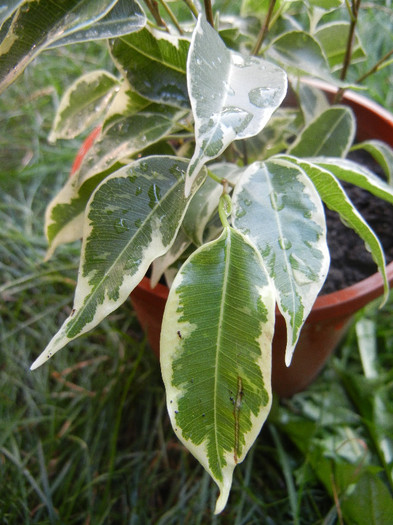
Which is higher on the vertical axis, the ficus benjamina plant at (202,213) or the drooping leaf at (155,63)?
the drooping leaf at (155,63)

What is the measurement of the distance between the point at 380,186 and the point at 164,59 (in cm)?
28

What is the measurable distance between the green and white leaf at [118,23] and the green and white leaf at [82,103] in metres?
0.23

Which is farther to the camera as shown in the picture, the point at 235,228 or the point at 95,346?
the point at 95,346

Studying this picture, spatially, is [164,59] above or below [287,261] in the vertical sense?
above

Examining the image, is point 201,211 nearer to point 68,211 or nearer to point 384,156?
point 68,211

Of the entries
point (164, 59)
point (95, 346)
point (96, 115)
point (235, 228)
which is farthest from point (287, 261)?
point (95, 346)

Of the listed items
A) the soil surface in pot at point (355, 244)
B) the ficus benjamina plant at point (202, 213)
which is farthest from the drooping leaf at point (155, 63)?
the soil surface in pot at point (355, 244)

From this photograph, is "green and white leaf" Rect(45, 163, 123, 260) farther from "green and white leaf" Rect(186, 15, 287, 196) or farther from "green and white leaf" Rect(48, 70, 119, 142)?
"green and white leaf" Rect(186, 15, 287, 196)

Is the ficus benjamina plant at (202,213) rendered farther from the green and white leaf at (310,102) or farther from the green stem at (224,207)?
the green and white leaf at (310,102)

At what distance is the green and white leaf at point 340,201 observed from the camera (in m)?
0.49

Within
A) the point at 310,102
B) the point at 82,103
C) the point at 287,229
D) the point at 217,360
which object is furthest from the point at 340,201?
the point at 82,103

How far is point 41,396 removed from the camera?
2.96 ft

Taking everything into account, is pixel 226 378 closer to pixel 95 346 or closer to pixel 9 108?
pixel 95 346

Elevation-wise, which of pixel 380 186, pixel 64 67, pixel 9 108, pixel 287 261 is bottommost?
pixel 287 261
